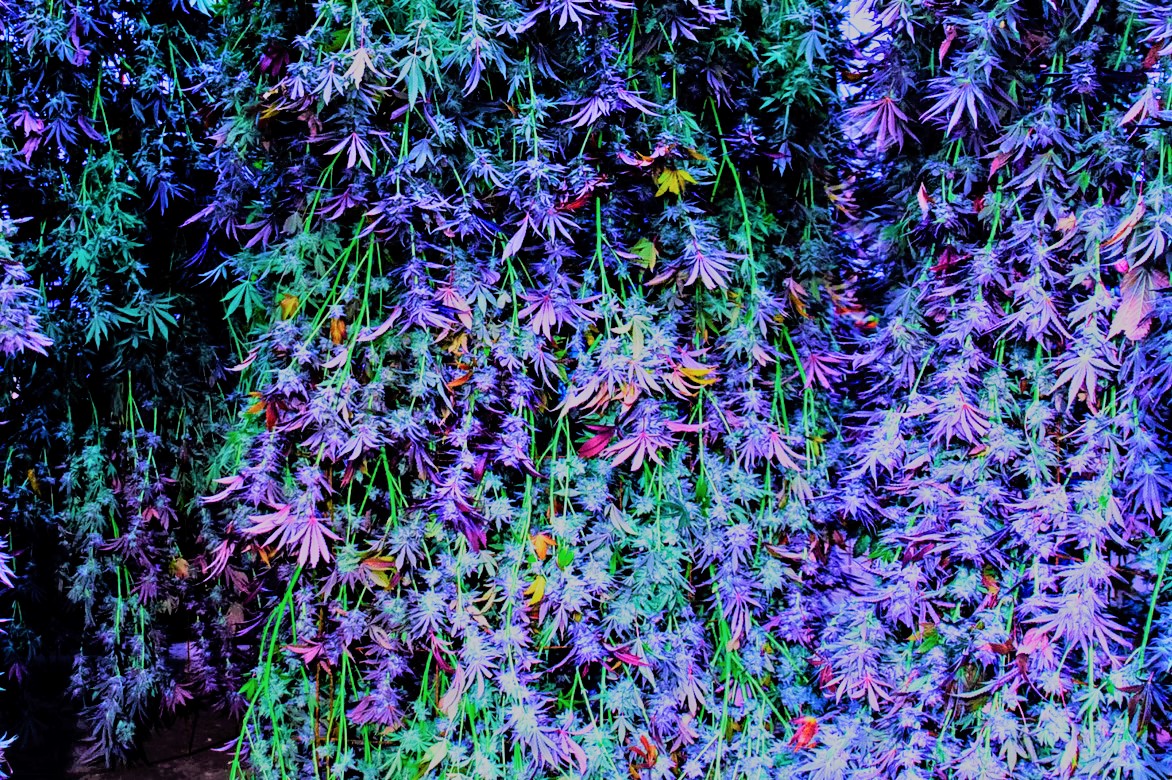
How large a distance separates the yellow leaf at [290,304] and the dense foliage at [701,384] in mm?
26

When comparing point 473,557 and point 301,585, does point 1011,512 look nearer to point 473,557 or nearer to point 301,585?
point 473,557

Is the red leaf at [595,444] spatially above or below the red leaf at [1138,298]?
below

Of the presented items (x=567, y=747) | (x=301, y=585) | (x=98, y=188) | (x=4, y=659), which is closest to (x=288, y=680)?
(x=301, y=585)

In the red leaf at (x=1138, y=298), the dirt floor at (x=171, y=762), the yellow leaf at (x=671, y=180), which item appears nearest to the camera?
the red leaf at (x=1138, y=298)

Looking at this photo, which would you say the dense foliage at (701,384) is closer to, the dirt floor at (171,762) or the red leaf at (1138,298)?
the red leaf at (1138,298)

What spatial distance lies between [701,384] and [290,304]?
30.7 inches

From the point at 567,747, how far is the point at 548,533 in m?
0.38

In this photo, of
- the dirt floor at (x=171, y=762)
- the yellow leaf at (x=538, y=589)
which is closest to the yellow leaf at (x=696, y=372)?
the yellow leaf at (x=538, y=589)

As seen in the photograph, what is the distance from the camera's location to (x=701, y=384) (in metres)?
1.55

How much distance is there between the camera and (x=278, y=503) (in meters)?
1.56

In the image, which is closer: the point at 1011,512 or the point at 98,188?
the point at 1011,512

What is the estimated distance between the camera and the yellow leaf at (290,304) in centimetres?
158

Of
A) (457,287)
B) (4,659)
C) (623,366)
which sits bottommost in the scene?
(4,659)

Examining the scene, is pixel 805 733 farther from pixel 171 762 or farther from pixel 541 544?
pixel 171 762
